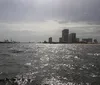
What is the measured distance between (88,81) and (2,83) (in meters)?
11.6

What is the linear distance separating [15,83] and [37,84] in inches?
109

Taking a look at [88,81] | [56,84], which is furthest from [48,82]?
[88,81]

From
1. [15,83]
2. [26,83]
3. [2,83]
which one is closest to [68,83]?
[26,83]

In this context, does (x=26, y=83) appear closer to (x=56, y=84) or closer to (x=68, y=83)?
(x=56, y=84)

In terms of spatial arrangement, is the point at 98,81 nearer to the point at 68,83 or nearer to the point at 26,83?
the point at 68,83

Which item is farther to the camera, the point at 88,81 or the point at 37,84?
the point at 88,81

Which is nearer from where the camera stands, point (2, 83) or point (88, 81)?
point (2, 83)

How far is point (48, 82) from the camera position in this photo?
22.2 metres

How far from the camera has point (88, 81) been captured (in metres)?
23.5

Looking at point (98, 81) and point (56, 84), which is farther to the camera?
point (98, 81)

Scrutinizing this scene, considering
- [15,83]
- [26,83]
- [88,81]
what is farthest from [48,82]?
[88,81]

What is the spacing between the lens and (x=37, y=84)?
Answer: 69.6 feet

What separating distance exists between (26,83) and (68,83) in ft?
18.0

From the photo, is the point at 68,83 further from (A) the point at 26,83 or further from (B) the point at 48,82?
(A) the point at 26,83
